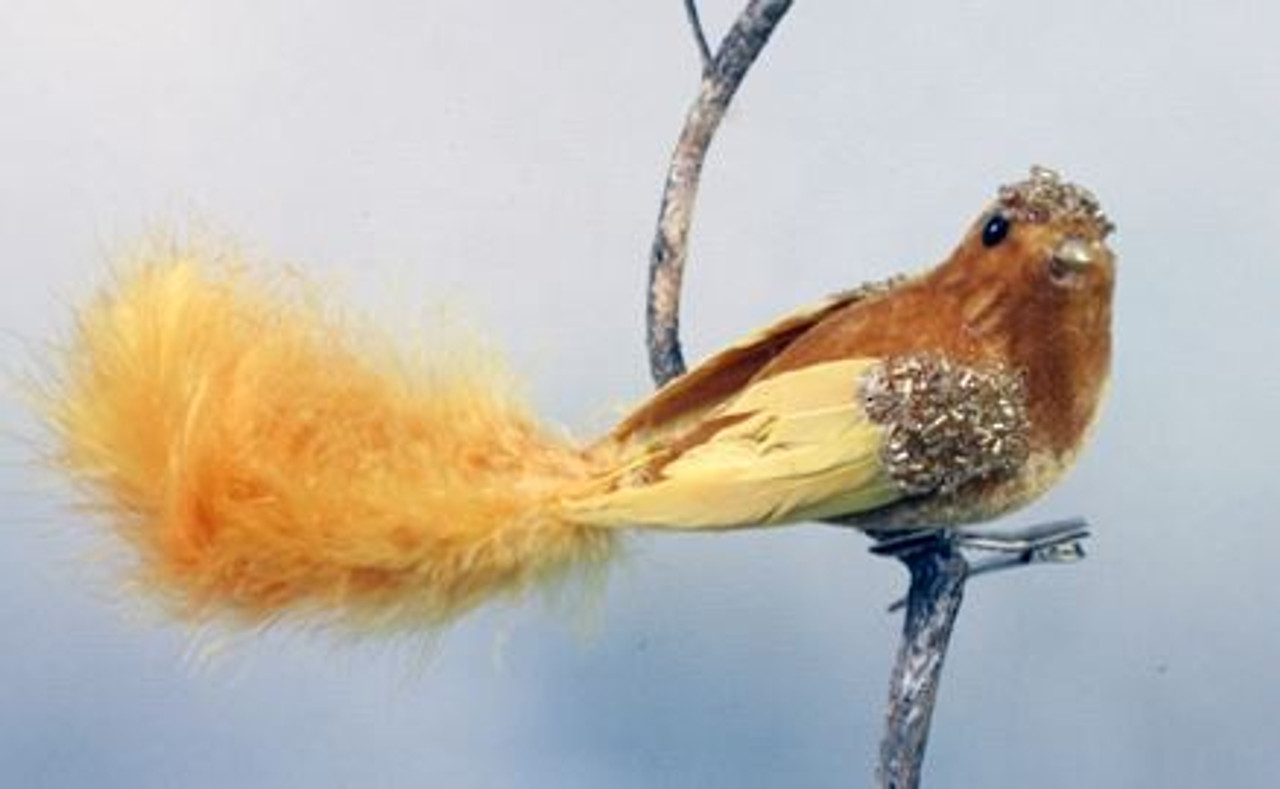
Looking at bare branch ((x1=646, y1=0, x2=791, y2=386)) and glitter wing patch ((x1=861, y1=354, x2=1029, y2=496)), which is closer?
glitter wing patch ((x1=861, y1=354, x2=1029, y2=496))

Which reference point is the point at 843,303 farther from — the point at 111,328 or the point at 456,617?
the point at 111,328

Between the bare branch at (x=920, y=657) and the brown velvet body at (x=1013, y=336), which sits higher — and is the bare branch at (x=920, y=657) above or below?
below

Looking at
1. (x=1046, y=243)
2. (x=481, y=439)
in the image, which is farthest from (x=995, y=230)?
(x=481, y=439)

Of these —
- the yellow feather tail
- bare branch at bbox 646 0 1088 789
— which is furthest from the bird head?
the yellow feather tail

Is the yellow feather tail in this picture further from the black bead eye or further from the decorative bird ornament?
the black bead eye

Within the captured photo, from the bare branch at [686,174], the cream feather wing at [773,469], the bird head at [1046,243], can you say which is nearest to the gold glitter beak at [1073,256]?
the bird head at [1046,243]

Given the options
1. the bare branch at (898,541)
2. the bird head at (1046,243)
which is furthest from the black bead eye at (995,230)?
the bare branch at (898,541)

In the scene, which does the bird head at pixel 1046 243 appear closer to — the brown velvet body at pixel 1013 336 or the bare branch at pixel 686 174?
the brown velvet body at pixel 1013 336

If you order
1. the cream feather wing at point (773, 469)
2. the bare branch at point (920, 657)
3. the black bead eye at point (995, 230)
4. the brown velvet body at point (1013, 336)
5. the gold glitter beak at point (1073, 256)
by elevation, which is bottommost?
the bare branch at point (920, 657)

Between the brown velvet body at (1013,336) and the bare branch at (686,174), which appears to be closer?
the brown velvet body at (1013,336)
